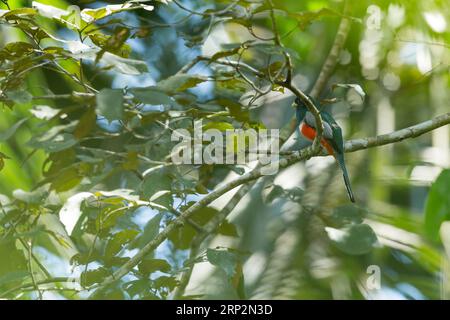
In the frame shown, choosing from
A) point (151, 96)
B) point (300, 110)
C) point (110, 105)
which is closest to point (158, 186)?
point (151, 96)

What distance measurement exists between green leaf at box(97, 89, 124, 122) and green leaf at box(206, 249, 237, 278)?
0.60m

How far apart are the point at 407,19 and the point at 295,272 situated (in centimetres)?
132

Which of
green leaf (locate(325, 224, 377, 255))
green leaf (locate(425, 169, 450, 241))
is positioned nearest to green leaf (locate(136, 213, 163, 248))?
green leaf (locate(325, 224, 377, 255))

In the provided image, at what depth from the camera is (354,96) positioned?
313cm

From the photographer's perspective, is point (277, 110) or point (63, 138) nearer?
point (63, 138)

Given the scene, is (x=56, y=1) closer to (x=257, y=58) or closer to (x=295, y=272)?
(x=257, y=58)

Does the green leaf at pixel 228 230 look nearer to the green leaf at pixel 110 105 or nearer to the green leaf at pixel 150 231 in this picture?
the green leaf at pixel 150 231

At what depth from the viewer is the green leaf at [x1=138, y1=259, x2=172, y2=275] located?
6.64ft

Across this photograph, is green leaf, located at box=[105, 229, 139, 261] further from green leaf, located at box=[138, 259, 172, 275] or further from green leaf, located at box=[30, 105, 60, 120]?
green leaf, located at box=[30, 105, 60, 120]

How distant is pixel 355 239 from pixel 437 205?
0.27 metres

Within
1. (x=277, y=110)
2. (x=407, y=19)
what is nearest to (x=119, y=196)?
(x=277, y=110)

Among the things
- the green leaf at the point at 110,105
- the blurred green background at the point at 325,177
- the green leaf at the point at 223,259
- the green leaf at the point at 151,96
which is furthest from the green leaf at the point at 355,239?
the green leaf at the point at 110,105

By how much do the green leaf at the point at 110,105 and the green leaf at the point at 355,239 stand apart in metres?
0.96

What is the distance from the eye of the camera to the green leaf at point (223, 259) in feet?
6.27
